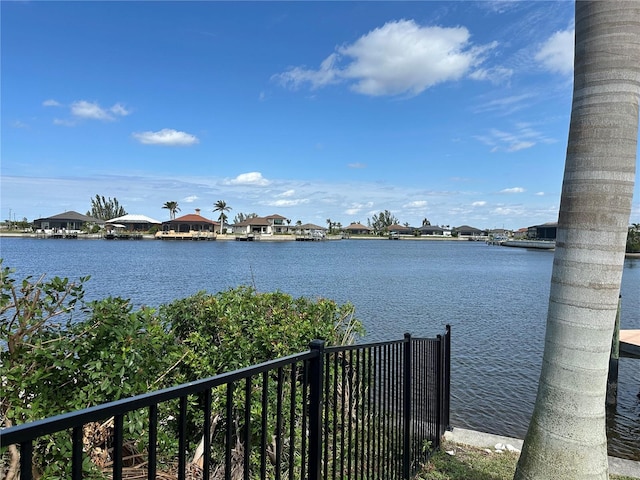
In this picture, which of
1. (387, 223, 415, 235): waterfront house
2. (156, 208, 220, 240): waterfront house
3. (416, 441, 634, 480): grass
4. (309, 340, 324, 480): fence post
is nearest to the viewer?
(309, 340, 324, 480): fence post

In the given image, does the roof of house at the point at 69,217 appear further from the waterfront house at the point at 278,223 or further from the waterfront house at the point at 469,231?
the waterfront house at the point at 469,231

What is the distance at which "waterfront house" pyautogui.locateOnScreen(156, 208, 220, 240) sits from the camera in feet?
306

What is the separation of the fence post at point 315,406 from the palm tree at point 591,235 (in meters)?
1.57

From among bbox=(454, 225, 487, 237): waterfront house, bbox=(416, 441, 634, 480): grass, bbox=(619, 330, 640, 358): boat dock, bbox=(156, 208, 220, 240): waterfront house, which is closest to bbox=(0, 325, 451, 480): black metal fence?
bbox=(416, 441, 634, 480): grass

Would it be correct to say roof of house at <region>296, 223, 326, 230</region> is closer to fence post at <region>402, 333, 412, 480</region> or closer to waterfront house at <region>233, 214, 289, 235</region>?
waterfront house at <region>233, 214, 289, 235</region>

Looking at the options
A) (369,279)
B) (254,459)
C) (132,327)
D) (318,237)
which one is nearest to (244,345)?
(254,459)

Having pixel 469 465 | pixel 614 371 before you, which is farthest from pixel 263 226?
pixel 469 465

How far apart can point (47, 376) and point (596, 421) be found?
3.63m

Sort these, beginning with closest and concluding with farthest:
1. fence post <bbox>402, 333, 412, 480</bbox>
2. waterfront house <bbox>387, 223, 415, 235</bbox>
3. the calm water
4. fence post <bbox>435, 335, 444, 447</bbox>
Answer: fence post <bbox>402, 333, 412, 480</bbox>
fence post <bbox>435, 335, 444, 447</bbox>
the calm water
waterfront house <bbox>387, 223, 415, 235</bbox>

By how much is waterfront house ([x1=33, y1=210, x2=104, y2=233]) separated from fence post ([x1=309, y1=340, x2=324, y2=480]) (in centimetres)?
10561

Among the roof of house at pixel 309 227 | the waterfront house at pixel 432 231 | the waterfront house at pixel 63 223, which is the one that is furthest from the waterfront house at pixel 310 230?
the waterfront house at pixel 63 223

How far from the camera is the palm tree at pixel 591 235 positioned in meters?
2.71

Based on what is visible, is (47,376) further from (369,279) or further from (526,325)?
(369,279)

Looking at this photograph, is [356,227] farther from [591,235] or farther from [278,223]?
[591,235]
